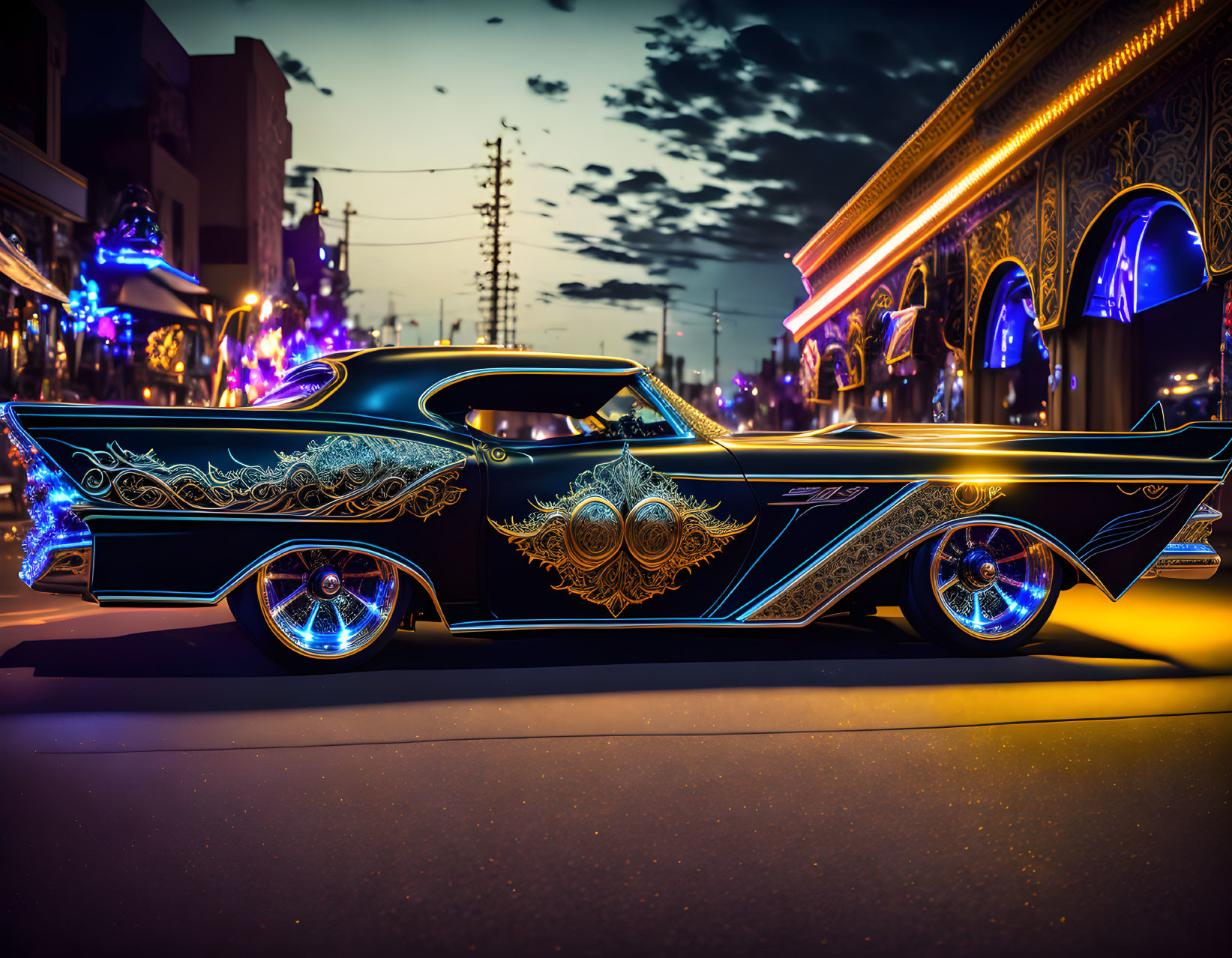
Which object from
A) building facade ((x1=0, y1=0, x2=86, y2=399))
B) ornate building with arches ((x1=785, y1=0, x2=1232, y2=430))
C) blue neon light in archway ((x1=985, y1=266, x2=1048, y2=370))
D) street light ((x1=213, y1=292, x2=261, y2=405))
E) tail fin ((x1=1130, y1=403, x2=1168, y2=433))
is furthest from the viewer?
street light ((x1=213, y1=292, x2=261, y2=405))

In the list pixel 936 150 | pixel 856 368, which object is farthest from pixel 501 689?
pixel 856 368

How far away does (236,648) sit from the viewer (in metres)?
5.01

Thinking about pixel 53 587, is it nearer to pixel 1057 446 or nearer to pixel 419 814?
pixel 419 814

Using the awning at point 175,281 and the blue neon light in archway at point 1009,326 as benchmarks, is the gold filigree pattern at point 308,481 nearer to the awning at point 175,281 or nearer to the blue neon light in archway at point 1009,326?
the blue neon light in archway at point 1009,326

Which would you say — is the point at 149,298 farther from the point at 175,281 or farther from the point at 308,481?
the point at 308,481

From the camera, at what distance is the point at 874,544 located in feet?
15.8

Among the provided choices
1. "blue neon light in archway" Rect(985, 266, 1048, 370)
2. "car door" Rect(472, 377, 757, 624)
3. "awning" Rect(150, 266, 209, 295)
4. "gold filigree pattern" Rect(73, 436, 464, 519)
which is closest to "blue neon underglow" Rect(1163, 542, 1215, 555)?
"car door" Rect(472, 377, 757, 624)

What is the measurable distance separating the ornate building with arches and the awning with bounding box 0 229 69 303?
16.2m

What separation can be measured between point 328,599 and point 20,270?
1579cm

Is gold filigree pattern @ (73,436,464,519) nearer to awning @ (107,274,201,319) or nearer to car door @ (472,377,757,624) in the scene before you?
car door @ (472,377,757,624)

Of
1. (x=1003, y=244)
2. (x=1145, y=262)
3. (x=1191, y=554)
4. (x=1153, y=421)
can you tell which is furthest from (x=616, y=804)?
(x=1003, y=244)

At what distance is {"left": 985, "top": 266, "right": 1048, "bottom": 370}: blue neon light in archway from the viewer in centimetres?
1655

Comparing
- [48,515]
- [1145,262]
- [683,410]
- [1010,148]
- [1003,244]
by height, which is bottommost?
[48,515]

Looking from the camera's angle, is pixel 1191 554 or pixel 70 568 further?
pixel 1191 554
